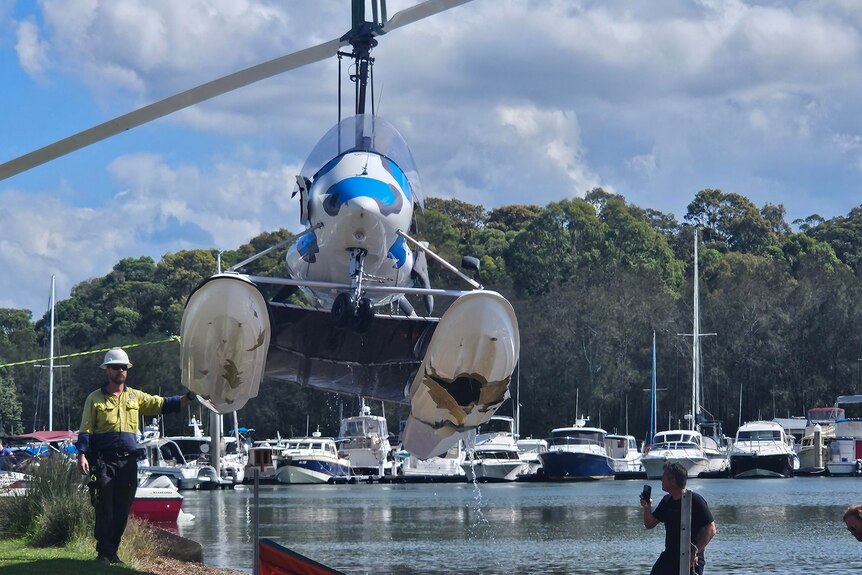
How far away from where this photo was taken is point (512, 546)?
2684 centimetres

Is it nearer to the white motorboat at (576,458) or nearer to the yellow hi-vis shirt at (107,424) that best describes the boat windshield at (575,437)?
the white motorboat at (576,458)

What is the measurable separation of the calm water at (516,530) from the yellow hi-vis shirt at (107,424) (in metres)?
8.83

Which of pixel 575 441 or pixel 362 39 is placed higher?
pixel 362 39

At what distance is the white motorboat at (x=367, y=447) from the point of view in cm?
6531

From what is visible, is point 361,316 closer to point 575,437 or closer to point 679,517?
point 679,517

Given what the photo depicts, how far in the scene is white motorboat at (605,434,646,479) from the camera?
6606 cm

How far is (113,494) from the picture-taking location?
40.5ft

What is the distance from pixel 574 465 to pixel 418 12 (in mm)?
51720

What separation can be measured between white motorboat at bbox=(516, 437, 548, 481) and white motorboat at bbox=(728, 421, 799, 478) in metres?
8.78

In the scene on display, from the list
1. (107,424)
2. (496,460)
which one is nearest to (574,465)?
(496,460)

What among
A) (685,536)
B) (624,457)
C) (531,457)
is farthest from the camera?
(624,457)

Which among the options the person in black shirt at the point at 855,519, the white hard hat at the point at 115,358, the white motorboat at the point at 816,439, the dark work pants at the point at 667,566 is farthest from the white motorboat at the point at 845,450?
the person in black shirt at the point at 855,519

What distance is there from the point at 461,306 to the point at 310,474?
49.0 m

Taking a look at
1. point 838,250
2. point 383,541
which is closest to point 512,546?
point 383,541
